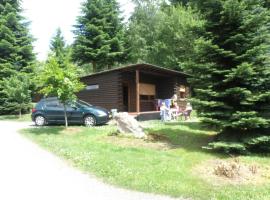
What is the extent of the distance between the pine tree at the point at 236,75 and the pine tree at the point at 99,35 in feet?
78.1

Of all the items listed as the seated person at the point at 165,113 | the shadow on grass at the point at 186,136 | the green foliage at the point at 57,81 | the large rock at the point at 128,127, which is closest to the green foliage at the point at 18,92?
the green foliage at the point at 57,81

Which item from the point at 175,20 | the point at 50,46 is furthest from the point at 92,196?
the point at 50,46

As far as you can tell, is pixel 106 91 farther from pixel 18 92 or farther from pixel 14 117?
pixel 14 117

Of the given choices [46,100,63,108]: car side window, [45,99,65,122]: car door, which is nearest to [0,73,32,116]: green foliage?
[46,100,63,108]: car side window

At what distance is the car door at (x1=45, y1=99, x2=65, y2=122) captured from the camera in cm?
1917

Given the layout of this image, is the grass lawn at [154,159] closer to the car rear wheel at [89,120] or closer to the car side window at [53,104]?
the car rear wheel at [89,120]

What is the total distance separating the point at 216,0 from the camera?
12445 millimetres

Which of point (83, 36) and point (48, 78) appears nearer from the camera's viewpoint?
point (48, 78)

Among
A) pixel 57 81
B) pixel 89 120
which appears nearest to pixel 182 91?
pixel 89 120

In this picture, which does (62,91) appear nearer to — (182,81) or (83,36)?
(182,81)

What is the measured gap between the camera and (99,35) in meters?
35.9

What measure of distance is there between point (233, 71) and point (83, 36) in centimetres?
2679

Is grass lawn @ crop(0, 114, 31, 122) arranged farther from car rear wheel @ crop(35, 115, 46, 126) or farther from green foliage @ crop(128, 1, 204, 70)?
green foliage @ crop(128, 1, 204, 70)

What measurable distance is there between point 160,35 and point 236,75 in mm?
30366
